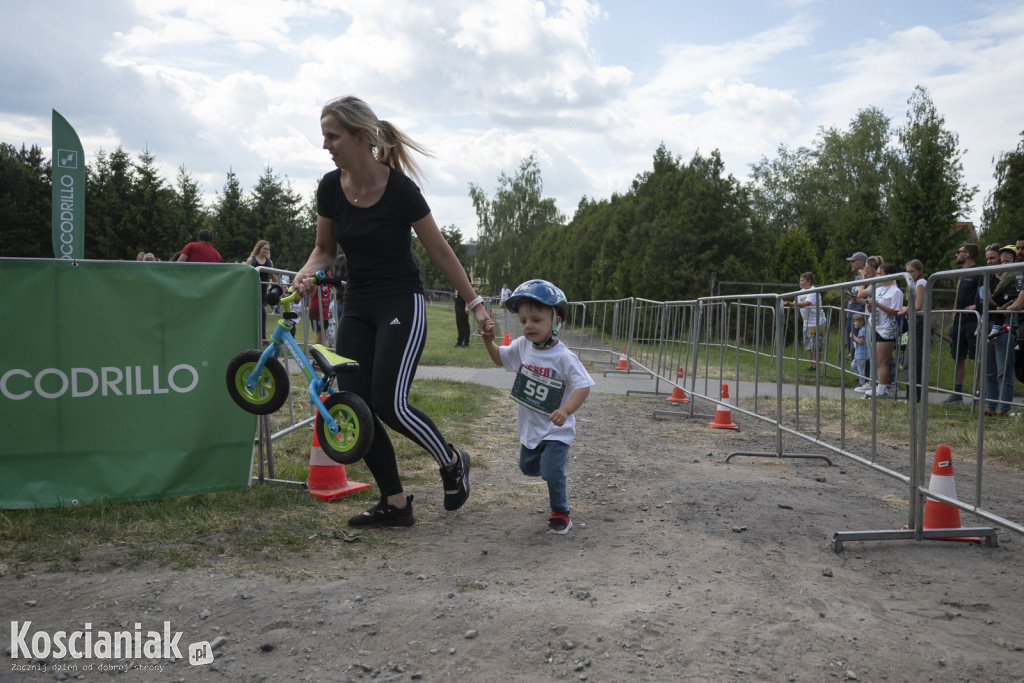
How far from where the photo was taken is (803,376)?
8.24 m

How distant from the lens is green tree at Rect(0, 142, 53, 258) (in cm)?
4709

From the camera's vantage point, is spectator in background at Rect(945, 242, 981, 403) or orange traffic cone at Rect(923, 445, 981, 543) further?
spectator in background at Rect(945, 242, 981, 403)

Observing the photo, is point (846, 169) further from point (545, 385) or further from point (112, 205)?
point (545, 385)

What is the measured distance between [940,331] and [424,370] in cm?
825

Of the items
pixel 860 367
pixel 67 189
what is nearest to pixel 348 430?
pixel 67 189

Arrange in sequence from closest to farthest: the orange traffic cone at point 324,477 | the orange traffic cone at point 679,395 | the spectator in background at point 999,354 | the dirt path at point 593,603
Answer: the dirt path at point 593,603, the orange traffic cone at point 324,477, the spectator in background at point 999,354, the orange traffic cone at point 679,395

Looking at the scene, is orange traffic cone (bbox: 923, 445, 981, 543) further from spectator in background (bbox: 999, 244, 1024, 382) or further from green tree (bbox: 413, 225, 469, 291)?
green tree (bbox: 413, 225, 469, 291)

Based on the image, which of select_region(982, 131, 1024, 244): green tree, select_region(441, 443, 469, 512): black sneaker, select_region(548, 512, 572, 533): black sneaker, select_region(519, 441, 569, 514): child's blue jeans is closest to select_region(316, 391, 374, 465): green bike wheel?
select_region(441, 443, 469, 512): black sneaker

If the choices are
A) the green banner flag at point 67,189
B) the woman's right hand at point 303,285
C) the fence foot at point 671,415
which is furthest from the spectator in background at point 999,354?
the green banner flag at point 67,189

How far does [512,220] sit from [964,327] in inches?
2404

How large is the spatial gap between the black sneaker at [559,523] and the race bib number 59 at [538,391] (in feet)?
1.87

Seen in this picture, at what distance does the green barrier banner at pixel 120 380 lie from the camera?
4.45 m

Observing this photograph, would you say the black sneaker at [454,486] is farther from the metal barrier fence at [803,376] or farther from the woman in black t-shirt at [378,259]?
the metal barrier fence at [803,376]

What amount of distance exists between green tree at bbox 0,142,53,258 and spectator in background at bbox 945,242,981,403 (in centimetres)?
4807
